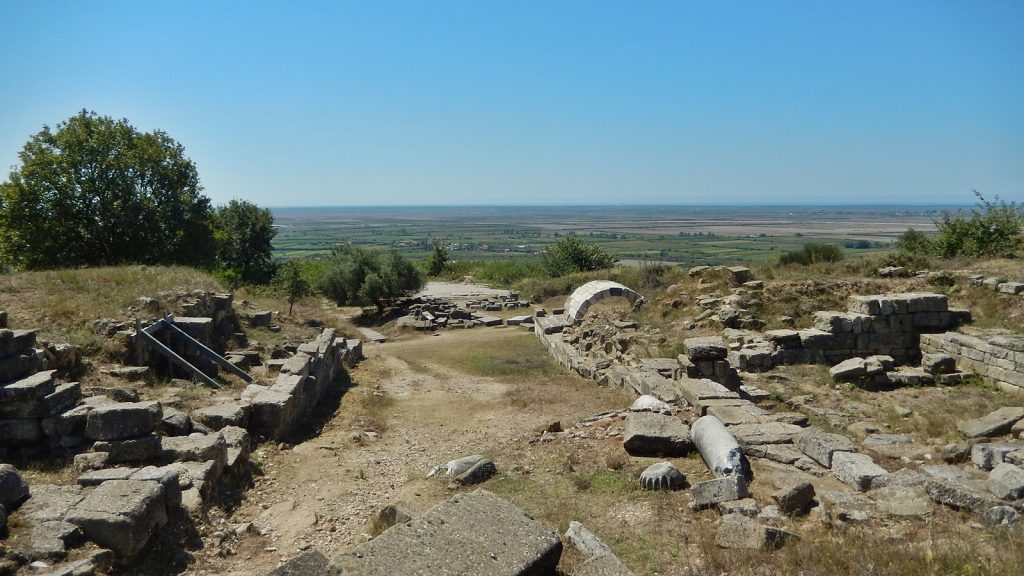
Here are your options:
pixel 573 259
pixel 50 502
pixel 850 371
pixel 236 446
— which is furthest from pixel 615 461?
pixel 573 259

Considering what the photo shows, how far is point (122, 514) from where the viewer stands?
16.3ft

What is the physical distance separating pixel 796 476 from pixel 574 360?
28.0 feet

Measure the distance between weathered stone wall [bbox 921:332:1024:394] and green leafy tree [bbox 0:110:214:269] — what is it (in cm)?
2558

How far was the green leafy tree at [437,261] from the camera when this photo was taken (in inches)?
1657

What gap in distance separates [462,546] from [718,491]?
2.76 meters

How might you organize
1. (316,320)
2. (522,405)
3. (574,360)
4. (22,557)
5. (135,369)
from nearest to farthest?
1. (22,557)
2. (135,369)
3. (522,405)
4. (574,360)
5. (316,320)

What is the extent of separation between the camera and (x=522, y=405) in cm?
1102

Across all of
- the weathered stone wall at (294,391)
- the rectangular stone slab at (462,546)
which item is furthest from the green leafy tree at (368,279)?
the rectangular stone slab at (462,546)

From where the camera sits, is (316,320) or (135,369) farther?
(316,320)

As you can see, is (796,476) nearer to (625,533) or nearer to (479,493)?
(625,533)

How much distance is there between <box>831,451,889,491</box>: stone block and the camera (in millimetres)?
6270

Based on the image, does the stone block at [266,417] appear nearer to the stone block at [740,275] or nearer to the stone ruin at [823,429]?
the stone ruin at [823,429]

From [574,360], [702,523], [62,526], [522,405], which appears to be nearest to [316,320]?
[574,360]

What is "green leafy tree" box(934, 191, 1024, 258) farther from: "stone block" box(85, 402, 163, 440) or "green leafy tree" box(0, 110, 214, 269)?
"green leafy tree" box(0, 110, 214, 269)
